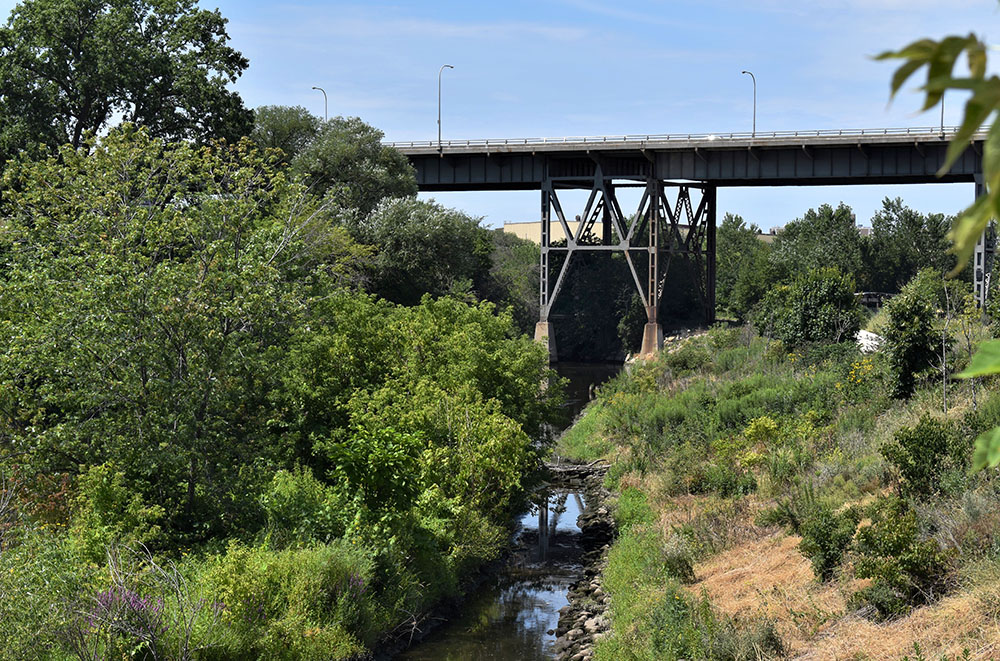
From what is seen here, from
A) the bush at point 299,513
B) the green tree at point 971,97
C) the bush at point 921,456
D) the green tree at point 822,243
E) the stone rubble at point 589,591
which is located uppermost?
the green tree at point 822,243

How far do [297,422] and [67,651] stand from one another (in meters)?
8.64

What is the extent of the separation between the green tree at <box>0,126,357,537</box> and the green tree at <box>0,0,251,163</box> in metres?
20.3

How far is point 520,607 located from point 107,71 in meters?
27.9

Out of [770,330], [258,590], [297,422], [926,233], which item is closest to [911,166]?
[770,330]

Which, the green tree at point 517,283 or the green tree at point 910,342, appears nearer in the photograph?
the green tree at point 910,342

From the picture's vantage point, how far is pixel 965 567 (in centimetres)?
1342

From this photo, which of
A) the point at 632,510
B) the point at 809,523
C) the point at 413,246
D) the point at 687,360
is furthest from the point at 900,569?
the point at 413,246

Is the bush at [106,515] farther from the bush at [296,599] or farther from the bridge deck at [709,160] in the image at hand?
the bridge deck at [709,160]

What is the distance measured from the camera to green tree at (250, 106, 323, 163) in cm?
5150

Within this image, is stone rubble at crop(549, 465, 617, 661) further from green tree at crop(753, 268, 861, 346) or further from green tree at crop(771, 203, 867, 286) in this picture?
green tree at crop(771, 203, 867, 286)

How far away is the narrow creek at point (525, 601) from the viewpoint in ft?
58.7

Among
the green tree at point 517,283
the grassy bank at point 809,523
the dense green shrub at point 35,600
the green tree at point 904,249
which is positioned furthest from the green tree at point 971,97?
the green tree at point 904,249

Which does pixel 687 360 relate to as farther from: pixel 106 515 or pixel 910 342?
pixel 106 515

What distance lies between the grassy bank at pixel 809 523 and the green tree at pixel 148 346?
25.1ft
